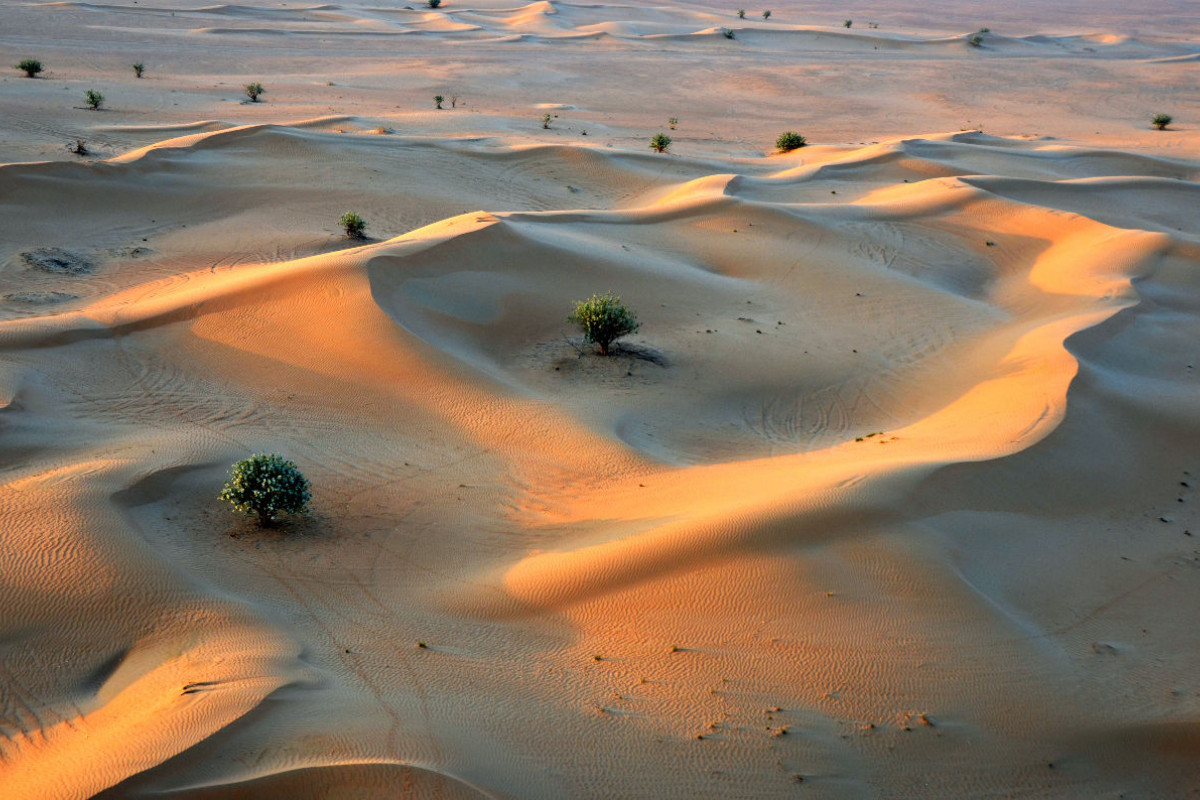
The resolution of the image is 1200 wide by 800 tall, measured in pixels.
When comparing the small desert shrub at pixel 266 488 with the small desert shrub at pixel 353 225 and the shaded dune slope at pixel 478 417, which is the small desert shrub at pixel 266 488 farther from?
the small desert shrub at pixel 353 225

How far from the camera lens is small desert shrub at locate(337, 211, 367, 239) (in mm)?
13945

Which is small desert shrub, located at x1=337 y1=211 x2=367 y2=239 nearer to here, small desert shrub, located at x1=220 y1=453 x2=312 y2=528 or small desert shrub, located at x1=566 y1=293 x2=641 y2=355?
small desert shrub, located at x1=566 y1=293 x2=641 y2=355

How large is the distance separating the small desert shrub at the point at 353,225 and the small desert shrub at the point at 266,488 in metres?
7.69

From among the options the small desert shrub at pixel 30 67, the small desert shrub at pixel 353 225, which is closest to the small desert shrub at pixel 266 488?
the small desert shrub at pixel 353 225

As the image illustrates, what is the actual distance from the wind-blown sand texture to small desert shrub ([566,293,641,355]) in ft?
0.91

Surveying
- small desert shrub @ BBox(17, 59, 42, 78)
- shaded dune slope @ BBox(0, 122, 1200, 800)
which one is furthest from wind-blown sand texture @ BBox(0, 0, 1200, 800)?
small desert shrub @ BBox(17, 59, 42, 78)

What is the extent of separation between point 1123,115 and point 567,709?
107 ft

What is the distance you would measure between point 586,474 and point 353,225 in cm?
766

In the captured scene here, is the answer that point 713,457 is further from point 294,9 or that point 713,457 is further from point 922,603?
point 294,9

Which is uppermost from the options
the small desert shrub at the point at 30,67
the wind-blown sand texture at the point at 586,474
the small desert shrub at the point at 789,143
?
the small desert shrub at the point at 30,67

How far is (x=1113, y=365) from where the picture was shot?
10008mm

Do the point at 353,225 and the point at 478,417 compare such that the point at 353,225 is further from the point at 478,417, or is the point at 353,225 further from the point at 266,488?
the point at 266,488

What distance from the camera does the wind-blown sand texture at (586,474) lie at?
510cm

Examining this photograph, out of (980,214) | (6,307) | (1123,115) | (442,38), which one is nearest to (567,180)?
(980,214)
